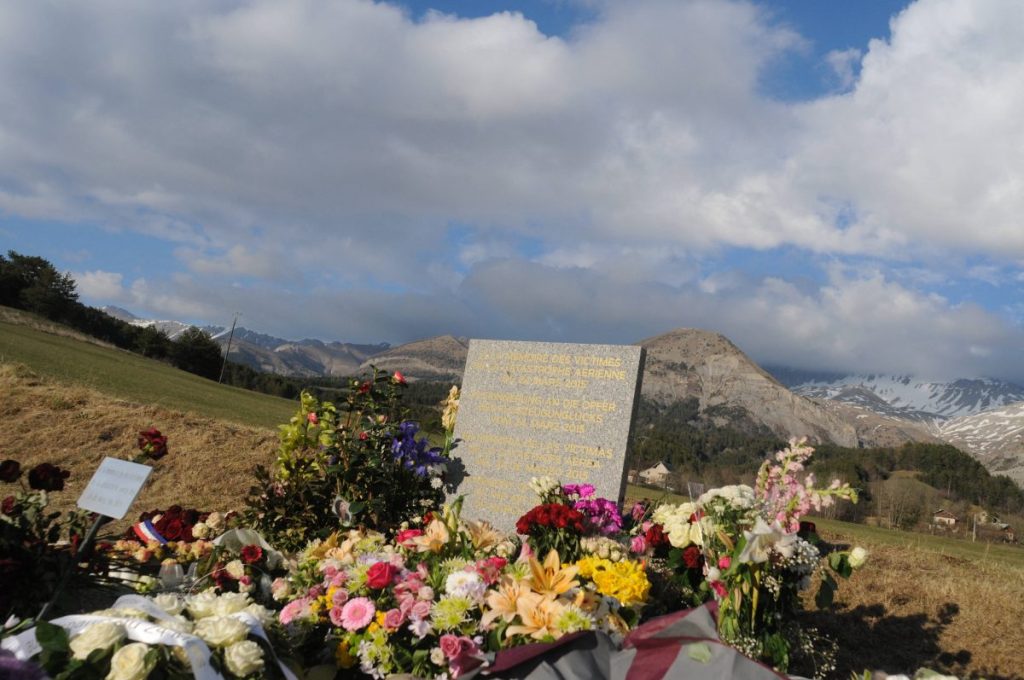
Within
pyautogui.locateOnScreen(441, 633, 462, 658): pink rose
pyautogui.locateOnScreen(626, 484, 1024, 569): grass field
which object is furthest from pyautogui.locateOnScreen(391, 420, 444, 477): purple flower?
pyautogui.locateOnScreen(441, 633, 462, 658): pink rose

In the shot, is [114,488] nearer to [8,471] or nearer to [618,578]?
[8,471]

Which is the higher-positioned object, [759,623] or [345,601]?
[759,623]

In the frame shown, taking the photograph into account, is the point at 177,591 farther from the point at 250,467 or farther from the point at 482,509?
the point at 250,467

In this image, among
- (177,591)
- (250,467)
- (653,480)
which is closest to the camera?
(177,591)

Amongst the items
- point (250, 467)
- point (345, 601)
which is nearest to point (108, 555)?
point (345, 601)

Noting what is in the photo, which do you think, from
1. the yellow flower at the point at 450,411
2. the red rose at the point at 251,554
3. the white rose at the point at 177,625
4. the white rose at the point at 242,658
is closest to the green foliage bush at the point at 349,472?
the yellow flower at the point at 450,411

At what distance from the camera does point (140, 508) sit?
938 cm

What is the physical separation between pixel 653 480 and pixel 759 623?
146 feet

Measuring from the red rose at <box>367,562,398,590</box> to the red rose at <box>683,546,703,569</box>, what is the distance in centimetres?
212

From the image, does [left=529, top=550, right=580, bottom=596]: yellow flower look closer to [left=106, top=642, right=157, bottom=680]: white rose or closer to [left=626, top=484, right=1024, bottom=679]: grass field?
[left=106, top=642, right=157, bottom=680]: white rose

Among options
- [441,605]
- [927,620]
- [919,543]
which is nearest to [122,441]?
[441,605]

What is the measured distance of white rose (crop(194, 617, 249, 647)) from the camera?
2.89 meters

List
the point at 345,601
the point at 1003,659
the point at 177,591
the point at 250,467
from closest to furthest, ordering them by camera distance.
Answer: the point at 345,601
the point at 177,591
the point at 1003,659
the point at 250,467

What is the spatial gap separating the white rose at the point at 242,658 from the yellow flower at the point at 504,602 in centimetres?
Answer: 104
